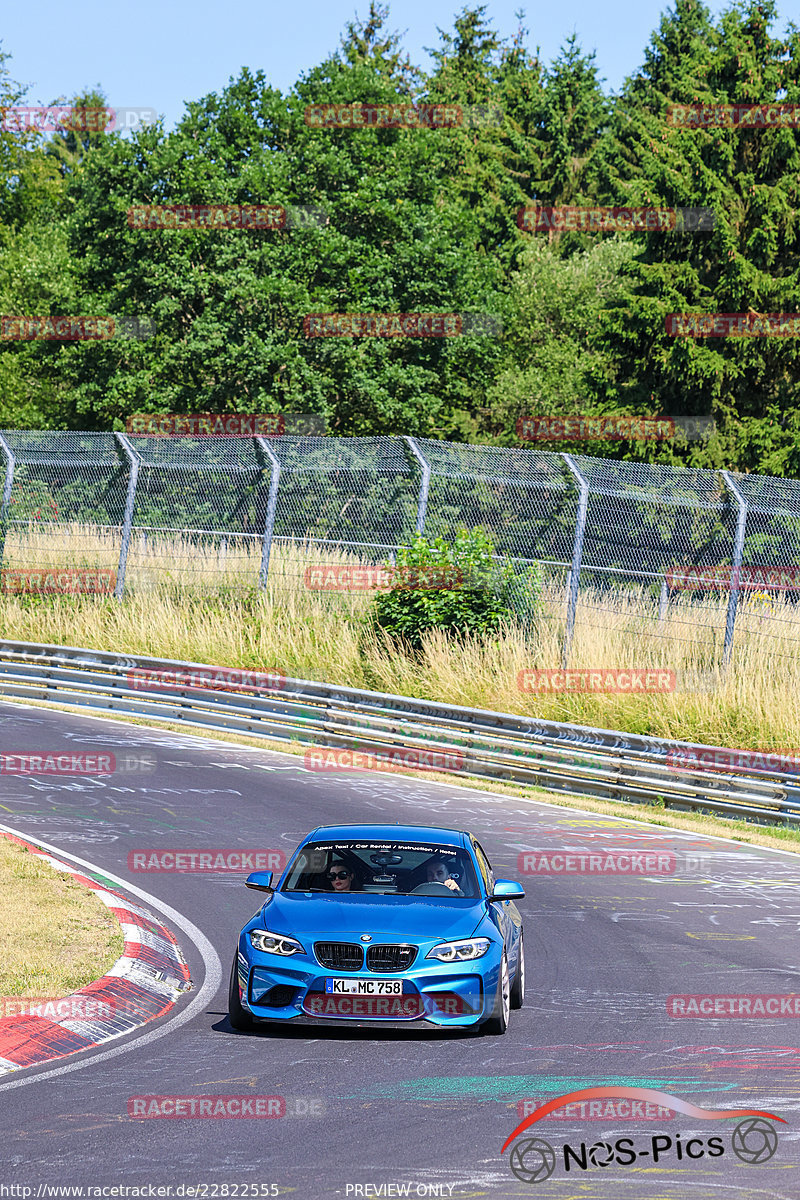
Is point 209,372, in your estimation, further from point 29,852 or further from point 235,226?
point 29,852

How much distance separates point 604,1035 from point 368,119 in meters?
43.2

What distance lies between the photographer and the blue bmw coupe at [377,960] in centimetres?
830

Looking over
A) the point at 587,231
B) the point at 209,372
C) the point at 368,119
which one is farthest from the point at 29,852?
the point at 587,231

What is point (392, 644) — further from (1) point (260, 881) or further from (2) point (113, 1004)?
(2) point (113, 1004)

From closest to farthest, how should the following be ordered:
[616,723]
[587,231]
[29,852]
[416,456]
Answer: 1. [29,852]
2. [616,723]
3. [416,456]
4. [587,231]

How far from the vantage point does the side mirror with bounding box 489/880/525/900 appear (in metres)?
9.23

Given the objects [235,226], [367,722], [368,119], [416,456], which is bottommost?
[367,722]

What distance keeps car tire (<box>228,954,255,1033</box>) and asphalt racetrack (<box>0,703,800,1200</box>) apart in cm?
7

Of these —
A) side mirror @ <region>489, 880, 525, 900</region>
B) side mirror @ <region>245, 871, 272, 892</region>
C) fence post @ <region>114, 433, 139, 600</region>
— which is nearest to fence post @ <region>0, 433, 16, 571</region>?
fence post @ <region>114, 433, 139, 600</region>

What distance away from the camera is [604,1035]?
8562 millimetres

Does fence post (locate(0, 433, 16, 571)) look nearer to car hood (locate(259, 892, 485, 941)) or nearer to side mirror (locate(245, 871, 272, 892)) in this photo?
side mirror (locate(245, 871, 272, 892))

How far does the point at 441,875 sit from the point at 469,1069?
1854 millimetres

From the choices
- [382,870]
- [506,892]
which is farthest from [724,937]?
[382,870]

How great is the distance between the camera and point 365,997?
828 centimetres
